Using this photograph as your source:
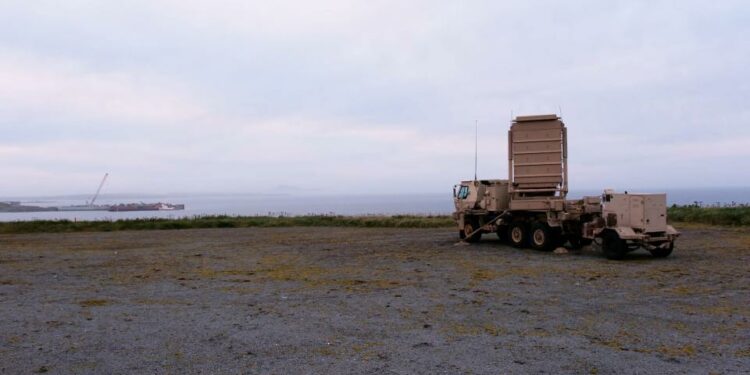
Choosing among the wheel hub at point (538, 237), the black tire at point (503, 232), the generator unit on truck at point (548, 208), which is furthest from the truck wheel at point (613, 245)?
the black tire at point (503, 232)

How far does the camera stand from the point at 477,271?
14.3 m

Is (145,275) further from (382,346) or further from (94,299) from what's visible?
(382,346)

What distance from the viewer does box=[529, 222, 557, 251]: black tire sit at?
18703 millimetres

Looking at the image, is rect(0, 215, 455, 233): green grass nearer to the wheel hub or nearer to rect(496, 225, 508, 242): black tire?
rect(496, 225, 508, 242): black tire

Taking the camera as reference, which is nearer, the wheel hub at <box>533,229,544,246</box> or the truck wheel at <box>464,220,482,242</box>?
the wheel hub at <box>533,229,544,246</box>

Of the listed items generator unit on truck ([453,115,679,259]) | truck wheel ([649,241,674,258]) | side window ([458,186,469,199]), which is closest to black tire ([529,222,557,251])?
generator unit on truck ([453,115,679,259])

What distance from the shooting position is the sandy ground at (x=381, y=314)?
6.62 m

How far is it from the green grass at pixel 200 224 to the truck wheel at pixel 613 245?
639 inches

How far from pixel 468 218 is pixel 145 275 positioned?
39.9 feet

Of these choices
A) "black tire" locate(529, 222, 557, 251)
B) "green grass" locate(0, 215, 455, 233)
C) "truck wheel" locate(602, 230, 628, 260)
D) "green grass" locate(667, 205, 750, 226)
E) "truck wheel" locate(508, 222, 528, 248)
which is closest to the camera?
"truck wheel" locate(602, 230, 628, 260)

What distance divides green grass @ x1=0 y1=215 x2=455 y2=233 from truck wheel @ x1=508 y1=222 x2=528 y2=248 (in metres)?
12.1

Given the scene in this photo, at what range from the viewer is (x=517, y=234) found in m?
20.0

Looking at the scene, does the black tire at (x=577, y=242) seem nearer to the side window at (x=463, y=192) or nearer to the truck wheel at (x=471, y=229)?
the truck wheel at (x=471, y=229)

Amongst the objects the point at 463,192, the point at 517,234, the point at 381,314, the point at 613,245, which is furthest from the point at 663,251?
the point at 381,314
